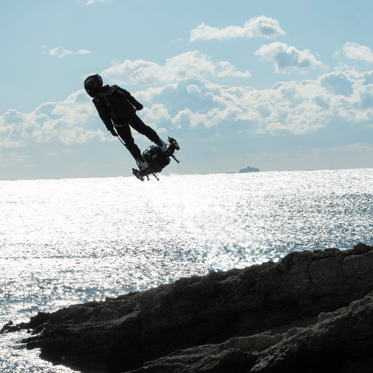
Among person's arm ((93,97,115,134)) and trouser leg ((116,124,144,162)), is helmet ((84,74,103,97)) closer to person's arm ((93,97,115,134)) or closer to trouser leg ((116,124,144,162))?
person's arm ((93,97,115,134))

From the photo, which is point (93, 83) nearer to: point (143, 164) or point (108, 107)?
point (108, 107)

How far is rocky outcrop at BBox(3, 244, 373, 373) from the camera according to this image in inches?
553

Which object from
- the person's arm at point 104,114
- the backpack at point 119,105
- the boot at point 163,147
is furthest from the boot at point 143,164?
the backpack at point 119,105

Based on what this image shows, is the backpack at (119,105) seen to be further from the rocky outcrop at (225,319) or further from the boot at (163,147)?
the rocky outcrop at (225,319)

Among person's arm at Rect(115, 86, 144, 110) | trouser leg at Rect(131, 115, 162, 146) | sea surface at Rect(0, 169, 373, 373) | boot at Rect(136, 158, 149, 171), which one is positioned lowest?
sea surface at Rect(0, 169, 373, 373)

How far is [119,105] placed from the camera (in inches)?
590

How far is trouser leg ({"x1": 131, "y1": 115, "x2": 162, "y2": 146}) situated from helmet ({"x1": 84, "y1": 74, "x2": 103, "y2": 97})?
69.6 inches

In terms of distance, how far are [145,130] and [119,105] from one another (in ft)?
4.88

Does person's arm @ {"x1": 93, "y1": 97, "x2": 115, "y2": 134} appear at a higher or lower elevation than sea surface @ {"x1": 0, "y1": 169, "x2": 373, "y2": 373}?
higher

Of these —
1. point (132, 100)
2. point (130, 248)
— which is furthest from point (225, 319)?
point (130, 248)

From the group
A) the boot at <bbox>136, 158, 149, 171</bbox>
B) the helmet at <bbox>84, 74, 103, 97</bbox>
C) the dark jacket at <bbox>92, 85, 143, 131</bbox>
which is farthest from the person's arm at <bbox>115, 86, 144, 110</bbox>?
the boot at <bbox>136, 158, 149, 171</bbox>

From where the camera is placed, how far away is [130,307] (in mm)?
22734

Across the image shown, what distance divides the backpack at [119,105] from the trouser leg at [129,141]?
47 cm

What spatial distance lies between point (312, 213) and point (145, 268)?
70.7 m
